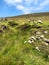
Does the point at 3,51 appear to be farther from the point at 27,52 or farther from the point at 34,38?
the point at 34,38

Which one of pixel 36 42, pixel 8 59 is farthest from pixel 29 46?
pixel 8 59

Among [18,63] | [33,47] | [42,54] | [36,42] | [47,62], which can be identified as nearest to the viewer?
[18,63]

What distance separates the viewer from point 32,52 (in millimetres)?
14633

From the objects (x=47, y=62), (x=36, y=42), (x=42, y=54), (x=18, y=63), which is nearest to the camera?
(x=18, y=63)

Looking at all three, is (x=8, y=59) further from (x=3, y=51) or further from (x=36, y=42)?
(x=36, y=42)

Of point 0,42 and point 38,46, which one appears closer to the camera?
point 38,46

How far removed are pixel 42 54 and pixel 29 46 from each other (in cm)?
187

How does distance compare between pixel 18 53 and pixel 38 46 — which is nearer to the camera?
pixel 18 53

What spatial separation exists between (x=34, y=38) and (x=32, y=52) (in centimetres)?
350

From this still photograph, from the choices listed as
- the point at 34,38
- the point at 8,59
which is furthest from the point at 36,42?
the point at 8,59

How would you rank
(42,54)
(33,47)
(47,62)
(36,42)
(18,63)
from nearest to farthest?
(18,63), (47,62), (42,54), (33,47), (36,42)

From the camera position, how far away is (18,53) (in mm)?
13305

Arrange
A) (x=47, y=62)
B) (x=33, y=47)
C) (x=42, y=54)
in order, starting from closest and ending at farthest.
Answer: (x=47, y=62) < (x=42, y=54) < (x=33, y=47)

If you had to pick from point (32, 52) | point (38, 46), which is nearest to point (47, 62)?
point (32, 52)
